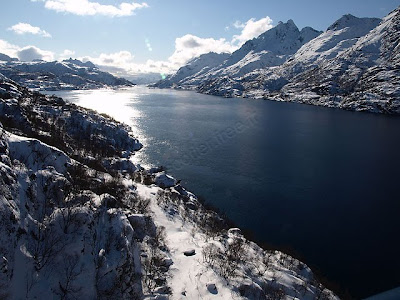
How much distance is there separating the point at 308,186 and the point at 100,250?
56706 mm

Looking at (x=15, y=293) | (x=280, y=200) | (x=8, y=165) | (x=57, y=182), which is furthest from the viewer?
(x=280, y=200)

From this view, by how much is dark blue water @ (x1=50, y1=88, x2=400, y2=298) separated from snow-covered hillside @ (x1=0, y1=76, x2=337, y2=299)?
14778 mm

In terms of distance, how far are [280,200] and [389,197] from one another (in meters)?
24.1

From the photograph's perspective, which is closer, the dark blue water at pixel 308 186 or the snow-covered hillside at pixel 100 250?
the snow-covered hillside at pixel 100 250

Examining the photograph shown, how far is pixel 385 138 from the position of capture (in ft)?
383

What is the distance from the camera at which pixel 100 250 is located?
19406 millimetres

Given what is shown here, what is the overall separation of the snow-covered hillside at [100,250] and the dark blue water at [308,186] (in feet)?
48.5

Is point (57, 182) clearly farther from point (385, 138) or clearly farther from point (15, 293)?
point (385, 138)

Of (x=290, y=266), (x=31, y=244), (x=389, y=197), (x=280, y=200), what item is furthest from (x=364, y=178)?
(x=31, y=244)

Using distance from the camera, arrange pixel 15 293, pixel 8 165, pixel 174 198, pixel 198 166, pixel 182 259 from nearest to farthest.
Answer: pixel 15 293, pixel 8 165, pixel 182 259, pixel 174 198, pixel 198 166

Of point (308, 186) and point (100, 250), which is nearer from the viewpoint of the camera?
point (100, 250)

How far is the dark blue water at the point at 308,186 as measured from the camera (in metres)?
42.7

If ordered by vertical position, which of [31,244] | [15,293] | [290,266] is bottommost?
[290,266]

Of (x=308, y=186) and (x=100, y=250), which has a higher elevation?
(x=100, y=250)
